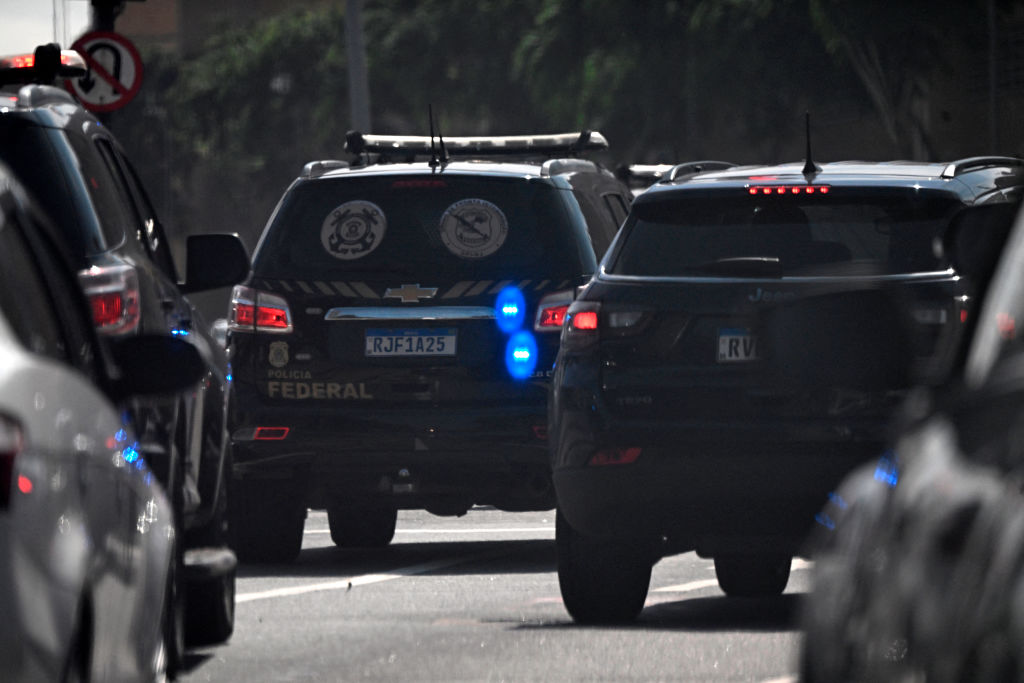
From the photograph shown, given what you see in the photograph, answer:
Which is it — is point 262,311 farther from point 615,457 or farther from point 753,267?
point 753,267

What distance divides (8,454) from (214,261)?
16.2ft

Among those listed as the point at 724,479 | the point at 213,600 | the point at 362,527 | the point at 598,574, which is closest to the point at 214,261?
the point at 213,600

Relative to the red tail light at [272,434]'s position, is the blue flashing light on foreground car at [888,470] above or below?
above

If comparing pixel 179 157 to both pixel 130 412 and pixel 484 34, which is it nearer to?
pixel 484 34

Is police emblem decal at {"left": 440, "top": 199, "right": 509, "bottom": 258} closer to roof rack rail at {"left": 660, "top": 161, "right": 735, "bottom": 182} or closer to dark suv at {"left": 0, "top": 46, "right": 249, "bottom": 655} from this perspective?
roof rack rail at {"left": 660, "top": 161, "right": 735, "bottom": 182}

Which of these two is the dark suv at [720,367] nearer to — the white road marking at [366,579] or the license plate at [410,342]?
the white road marking at [366,579]

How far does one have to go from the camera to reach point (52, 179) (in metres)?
7.36

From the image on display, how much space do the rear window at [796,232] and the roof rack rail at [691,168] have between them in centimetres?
44

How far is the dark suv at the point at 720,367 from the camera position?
8500 mm

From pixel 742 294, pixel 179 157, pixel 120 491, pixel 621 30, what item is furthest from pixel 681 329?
pixel 179 157

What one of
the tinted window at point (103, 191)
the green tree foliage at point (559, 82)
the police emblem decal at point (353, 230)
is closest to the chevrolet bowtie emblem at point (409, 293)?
the police emblem decal at point (353, 230)

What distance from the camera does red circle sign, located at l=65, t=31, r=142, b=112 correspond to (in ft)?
59.6

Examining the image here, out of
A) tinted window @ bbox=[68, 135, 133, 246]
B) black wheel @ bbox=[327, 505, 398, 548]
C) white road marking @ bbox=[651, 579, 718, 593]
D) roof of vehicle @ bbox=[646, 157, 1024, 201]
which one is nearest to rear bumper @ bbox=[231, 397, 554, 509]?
white road marking @ bbox=[651, 579, 718, 593]

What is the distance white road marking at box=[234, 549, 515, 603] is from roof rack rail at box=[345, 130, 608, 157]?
268 cm
